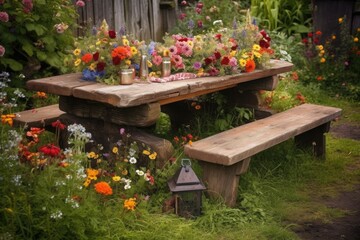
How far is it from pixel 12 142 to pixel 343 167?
11.4 feet

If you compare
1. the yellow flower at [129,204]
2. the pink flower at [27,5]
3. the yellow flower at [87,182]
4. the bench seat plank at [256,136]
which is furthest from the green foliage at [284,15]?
the yellow flower at [87,182]

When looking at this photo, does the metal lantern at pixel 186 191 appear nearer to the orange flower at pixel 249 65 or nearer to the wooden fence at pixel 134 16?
the orange flower at pixel 249 65

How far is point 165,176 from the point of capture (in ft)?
15.8

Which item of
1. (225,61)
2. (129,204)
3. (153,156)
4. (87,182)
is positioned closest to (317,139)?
(225,61)

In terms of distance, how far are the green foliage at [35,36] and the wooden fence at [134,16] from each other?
1005 mm

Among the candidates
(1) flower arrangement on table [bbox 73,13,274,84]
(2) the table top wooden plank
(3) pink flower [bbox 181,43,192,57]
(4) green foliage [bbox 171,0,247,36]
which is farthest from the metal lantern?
(4) green foliage [bbox 171,0,247,36]

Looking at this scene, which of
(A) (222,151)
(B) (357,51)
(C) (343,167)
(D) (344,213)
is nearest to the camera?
(A) (222,151)

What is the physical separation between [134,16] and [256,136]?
4.35m

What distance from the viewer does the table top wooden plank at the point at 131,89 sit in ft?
14.7

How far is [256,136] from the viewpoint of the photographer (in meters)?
5.04

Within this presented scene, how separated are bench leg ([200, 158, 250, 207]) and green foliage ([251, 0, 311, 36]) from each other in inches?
229

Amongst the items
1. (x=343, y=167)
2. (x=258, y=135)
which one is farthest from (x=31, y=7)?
(x=343, y=167)

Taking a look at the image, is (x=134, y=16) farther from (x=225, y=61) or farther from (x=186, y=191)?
(x=186, y=191)

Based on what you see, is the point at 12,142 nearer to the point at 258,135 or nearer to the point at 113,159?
the point at 113,159
